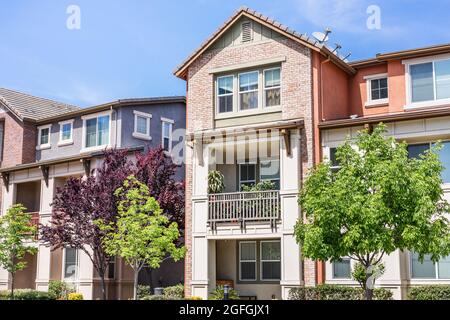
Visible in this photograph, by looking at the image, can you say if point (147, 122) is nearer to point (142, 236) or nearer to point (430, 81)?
point (142, 236)

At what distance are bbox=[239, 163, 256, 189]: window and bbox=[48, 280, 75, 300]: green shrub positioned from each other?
10.3 metres

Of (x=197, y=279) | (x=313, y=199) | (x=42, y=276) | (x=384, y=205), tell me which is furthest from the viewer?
(x=42, y=276)

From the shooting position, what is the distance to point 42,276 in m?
33.8

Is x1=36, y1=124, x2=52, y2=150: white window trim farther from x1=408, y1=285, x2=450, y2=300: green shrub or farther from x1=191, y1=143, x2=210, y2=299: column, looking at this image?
x1=408, y1=285, x2=450, y2=300: green shrub

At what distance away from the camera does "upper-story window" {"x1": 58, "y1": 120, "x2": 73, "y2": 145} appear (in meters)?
36.3

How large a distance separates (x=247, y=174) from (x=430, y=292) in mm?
9621

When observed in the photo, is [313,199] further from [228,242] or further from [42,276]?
[42,276]

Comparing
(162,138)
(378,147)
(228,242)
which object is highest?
(162,138)

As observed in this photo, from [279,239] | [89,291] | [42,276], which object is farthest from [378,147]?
[42,276]

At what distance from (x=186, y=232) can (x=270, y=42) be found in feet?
28.0

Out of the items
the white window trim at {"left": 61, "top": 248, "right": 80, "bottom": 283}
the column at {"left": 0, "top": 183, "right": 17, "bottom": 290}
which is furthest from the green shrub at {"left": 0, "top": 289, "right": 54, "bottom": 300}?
the column at {"left": 0, "top": 183, "right": 17, "bottom": 290}

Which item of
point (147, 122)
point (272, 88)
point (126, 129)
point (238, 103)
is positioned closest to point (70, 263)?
point (126, 129)

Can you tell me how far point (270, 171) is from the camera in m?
28.2

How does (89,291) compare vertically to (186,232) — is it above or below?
below
